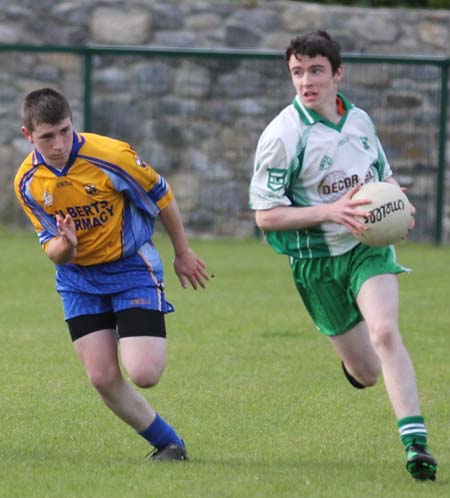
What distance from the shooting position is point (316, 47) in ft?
20.6

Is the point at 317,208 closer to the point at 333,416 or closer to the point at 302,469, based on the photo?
the point at 302,469

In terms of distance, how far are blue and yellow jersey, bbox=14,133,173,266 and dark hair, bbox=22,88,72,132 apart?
0.22m

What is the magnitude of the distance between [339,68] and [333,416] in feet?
6.81

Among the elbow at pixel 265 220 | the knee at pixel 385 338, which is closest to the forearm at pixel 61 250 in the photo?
the elbow at pixel 265 220

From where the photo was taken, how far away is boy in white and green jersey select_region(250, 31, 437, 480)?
6.14 meters

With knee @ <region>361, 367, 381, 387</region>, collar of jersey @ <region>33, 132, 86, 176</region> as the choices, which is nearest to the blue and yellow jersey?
collar of jersey @ <region>33, 132, 86, 176</region>

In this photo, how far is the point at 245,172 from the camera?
58.3 ft

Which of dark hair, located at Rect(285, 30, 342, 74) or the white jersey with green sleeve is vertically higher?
dark hair, located at Rect(285, 30, 342, 74)

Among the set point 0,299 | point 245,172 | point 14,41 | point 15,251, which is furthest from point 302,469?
point 14,41

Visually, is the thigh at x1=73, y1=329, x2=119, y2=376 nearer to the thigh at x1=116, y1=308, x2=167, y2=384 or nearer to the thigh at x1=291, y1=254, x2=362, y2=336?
the thigh at x1=116, y1=308, x2=167, y2=384

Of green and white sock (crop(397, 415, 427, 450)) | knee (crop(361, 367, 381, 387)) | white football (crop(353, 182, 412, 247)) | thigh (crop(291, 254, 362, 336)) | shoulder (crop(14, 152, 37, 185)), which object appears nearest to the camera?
green and white sock (crop(397, 415, 427, 450))

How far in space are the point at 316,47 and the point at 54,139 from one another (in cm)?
128

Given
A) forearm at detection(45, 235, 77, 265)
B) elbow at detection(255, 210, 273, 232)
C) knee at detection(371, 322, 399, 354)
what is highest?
elbow at detection(255, 210, 273, 232)

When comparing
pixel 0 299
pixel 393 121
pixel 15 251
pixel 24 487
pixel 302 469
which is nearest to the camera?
pixel 24 487
